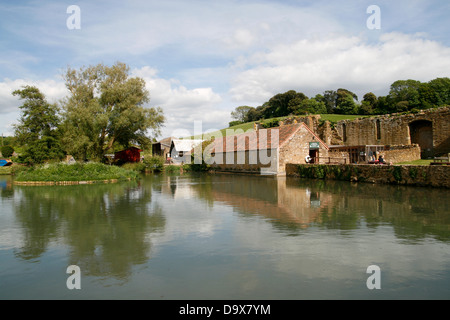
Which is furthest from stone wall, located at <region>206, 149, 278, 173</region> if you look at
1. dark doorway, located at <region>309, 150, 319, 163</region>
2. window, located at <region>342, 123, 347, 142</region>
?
window, located at <region>342, 123, 347, 142</region>

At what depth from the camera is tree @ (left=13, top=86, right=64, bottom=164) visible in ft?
106

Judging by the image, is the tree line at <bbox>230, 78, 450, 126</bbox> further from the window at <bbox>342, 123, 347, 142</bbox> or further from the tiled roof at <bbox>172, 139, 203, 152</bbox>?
the tiled roof at <bbox>172, 139, 203, 152</bbox>

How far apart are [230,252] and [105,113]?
32638 mm

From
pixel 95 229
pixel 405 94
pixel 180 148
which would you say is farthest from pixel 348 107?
pixel 95 229

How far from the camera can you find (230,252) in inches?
273

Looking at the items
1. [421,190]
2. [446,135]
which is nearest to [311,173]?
[421,190]

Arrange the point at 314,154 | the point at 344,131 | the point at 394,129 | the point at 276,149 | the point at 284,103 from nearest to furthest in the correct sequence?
the point at 276,149 → the point at 314,154 → the point at 394,129 → the point at 344,131 → the point at 284,103

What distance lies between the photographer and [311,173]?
26.0m

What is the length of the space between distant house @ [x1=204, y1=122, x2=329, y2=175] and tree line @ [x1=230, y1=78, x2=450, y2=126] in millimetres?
13169

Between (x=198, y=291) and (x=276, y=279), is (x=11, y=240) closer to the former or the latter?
(x=198, y=291)

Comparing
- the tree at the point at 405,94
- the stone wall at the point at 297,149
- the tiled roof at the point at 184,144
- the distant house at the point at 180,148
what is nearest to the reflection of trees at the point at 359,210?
the stone wall at the point at 297,149

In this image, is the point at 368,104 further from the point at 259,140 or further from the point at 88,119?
the point at 88,119

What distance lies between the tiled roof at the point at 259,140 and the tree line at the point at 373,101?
15.0 metres

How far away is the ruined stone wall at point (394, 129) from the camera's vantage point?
31.4m
